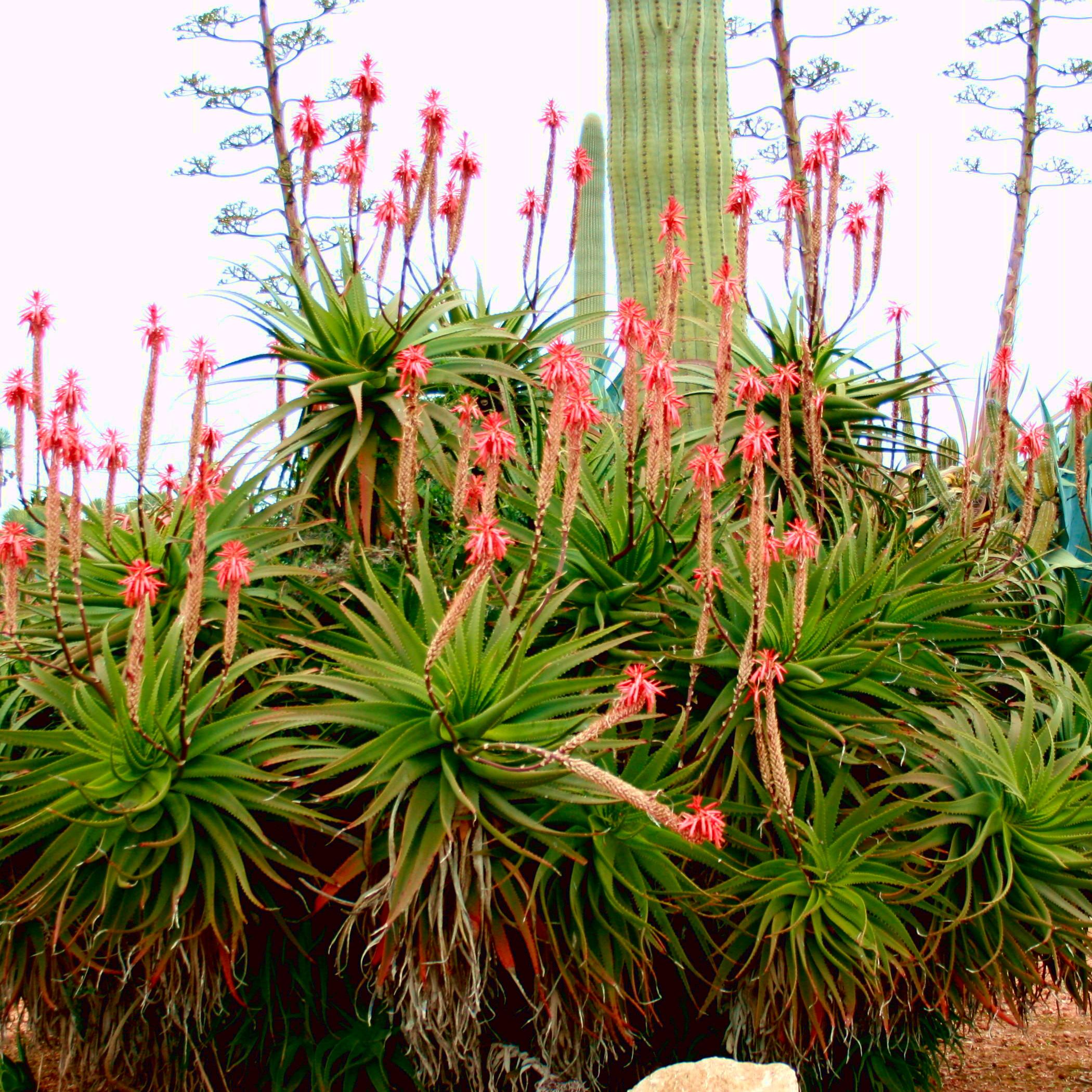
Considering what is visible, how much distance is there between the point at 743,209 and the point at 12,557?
303 cm

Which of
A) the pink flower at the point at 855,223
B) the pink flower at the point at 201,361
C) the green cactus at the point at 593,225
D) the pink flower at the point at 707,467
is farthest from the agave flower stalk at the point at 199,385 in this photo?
the green cactus at the point at 593,225

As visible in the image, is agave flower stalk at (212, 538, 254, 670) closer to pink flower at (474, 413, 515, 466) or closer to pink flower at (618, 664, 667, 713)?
pink flower at (474, 413, 515, 466)

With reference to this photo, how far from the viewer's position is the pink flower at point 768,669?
387 cm

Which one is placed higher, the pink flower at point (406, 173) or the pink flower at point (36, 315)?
the pink flower at point (406, 173)

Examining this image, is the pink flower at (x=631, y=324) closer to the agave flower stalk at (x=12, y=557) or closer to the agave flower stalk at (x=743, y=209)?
the agave flower stalk at (x=743, y=209)

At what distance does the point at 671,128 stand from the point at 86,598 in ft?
17.5

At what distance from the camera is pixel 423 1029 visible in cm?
404

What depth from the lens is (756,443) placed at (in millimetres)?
Answer: 3957

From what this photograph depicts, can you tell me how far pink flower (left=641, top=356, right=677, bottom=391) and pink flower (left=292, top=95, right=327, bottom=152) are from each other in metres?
1.99

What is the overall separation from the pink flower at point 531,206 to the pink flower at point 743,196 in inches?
42.4

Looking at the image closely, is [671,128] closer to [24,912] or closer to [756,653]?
[756,653]

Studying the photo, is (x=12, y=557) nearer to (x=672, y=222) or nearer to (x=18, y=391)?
(x=18, y=391)

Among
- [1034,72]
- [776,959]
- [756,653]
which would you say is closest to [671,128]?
[756,653]

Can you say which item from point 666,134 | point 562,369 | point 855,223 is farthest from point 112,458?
point 666,134
